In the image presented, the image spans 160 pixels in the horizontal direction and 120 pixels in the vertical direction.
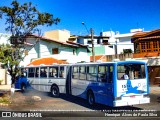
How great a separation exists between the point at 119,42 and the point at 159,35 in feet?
97.8

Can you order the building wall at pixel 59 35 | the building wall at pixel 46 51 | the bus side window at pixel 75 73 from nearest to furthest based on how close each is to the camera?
the bus side window at pixel 75 73 < the building wall at pixel 46 51 < the building wall at pixel 59 35

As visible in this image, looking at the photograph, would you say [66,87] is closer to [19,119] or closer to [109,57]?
[19,119]

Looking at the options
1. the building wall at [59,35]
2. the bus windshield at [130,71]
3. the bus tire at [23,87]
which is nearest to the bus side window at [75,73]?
the bus windshield at [130,71]

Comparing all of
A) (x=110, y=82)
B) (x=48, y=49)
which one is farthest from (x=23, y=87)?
(x=48, y=49)

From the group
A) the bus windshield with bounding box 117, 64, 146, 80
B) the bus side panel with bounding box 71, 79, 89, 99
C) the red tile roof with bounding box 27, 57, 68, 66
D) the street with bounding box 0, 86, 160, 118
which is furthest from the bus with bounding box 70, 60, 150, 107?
the red tile roof with bounding box 27, 57, 68, 66

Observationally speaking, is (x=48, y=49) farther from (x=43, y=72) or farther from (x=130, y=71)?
(x=130, y=71)

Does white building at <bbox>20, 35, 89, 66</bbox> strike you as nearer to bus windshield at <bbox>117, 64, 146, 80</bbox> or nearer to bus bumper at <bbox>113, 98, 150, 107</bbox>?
bus windshield at <bbox>117, 64, 146, 80</bbox>

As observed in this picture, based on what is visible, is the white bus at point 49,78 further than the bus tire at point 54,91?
No

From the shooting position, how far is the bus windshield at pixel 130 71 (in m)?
14.8

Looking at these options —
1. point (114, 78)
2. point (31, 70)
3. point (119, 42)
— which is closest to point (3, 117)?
point (114, 78)

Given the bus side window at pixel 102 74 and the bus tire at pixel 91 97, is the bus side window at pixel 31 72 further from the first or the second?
the bus side window at pixel 102 74

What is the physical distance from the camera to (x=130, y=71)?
15188 mm

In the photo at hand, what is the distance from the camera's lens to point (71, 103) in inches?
724

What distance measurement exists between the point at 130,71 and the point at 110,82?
52.1 inches
